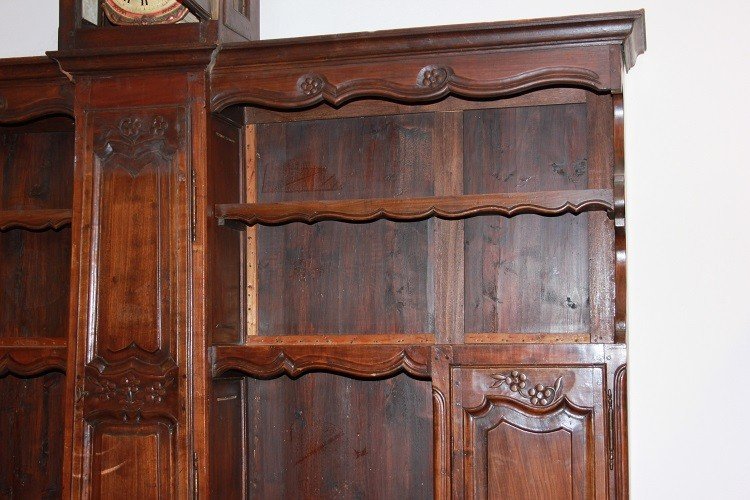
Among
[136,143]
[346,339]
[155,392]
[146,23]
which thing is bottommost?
[155,392]

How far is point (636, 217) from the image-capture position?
289 centimetres

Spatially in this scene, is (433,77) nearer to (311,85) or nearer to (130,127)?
(311,85)

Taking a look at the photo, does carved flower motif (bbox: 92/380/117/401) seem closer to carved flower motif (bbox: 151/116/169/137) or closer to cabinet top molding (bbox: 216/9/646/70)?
carved flower motif (bbox: 151/116/169/137)

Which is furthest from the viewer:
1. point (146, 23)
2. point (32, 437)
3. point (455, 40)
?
point (32, 437)

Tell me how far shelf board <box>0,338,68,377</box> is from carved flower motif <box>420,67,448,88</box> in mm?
1377

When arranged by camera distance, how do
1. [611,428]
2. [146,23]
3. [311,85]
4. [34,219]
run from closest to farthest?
[611,428], [311,85], [146,23], [34,219]

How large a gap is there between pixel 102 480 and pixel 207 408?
0.39 metres

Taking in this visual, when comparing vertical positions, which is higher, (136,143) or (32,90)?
(32,90)

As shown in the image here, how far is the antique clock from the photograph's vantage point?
2.82m

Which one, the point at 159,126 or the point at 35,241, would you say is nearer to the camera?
the point at 159,126

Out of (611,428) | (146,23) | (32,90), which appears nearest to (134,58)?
(146,23)

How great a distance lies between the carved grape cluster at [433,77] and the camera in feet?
8.89

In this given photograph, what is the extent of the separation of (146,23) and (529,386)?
1.59 metres

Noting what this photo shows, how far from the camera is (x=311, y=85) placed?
9.15ft
